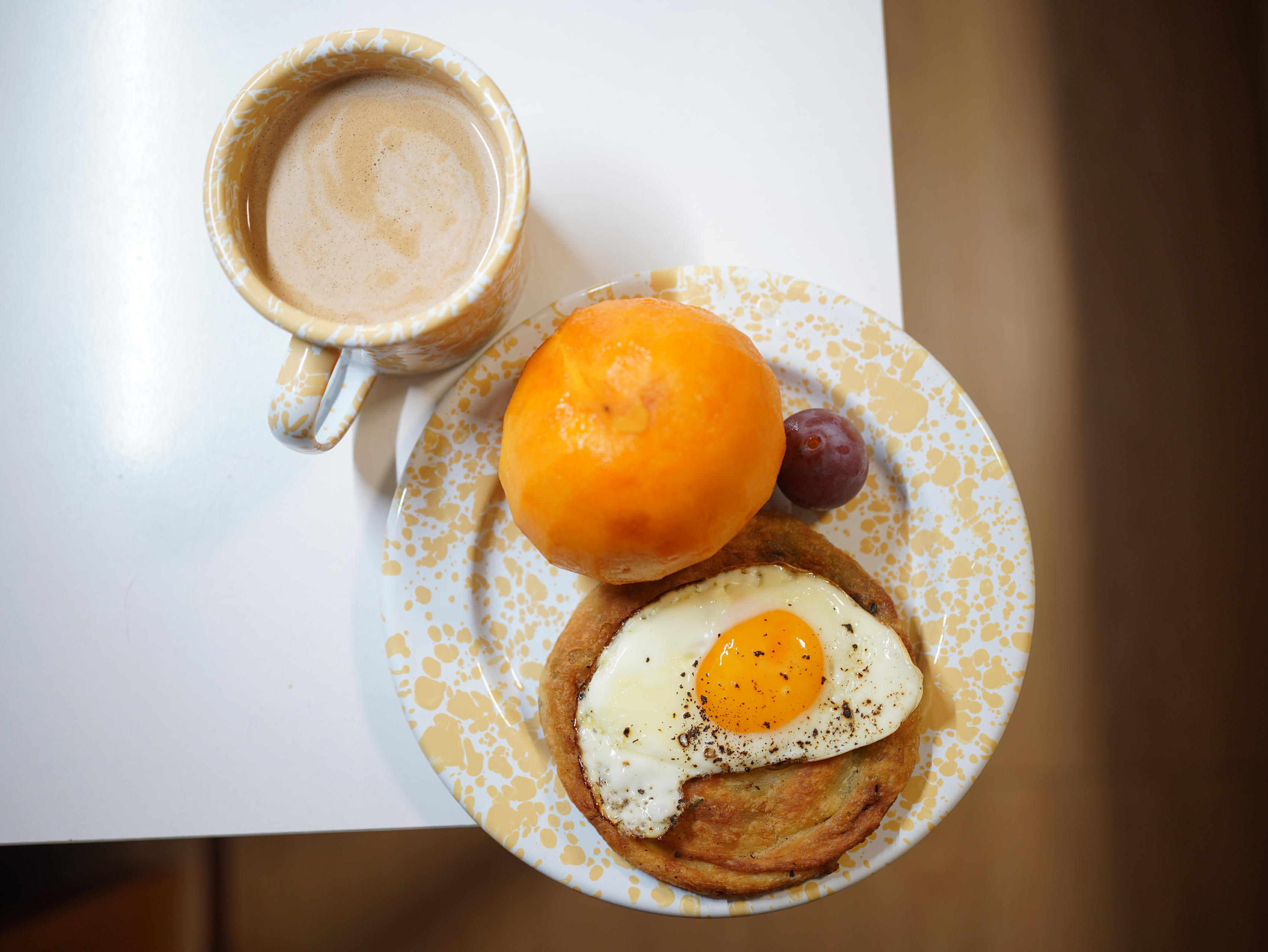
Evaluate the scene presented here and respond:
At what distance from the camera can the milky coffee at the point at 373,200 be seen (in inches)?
32.4

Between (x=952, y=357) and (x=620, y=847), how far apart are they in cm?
146

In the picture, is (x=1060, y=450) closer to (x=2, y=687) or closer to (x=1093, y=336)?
(x=1093, y=336)

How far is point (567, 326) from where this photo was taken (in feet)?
2.68

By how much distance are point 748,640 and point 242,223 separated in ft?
2.45

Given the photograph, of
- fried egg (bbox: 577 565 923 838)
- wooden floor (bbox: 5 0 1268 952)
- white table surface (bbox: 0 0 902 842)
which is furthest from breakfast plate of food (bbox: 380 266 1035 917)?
wooden floor (bbox: 5 0 1268 952)

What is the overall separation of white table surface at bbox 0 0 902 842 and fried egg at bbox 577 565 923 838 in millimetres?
292

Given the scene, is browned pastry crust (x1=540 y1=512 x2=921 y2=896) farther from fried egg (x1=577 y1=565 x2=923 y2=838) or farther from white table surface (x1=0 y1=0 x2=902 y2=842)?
white table surface (x1=0 y1=0 x2=902 y2=842)

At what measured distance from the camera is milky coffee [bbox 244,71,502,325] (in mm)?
823

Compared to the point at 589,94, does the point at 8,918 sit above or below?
below

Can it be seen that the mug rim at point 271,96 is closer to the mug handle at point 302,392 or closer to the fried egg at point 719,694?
the mug handle at point 302,392

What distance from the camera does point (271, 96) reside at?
772mm

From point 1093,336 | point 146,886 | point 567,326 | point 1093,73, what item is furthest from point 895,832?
point 1093,73

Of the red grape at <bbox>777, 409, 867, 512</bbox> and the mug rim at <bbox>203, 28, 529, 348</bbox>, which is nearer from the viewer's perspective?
the mug rim at <bbox>203, 28, 529, 348</bbox>

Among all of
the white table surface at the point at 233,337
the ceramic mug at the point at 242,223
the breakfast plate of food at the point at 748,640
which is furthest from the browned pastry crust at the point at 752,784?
the ceramic mug at the point at 242,223
